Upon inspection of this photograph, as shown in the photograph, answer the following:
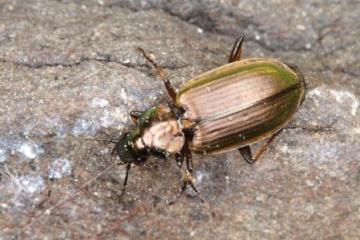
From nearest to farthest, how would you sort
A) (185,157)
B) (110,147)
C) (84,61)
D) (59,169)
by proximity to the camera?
(59,169)
(110,147)
(185,157)
(84,61)

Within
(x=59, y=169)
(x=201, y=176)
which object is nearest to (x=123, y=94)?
(x=59, y=169)

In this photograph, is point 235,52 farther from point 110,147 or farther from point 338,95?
point 110,147

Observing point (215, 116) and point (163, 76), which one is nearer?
point (215, 116)

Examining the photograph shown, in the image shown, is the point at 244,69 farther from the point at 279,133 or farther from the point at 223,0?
the point at 223,0

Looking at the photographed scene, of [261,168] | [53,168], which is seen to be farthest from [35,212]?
[261,168]

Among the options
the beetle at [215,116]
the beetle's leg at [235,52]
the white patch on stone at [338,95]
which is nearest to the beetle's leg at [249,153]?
the beetle at [215,116]

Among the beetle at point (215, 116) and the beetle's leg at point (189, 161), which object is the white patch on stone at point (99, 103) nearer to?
the beetle at point (215, 116)
